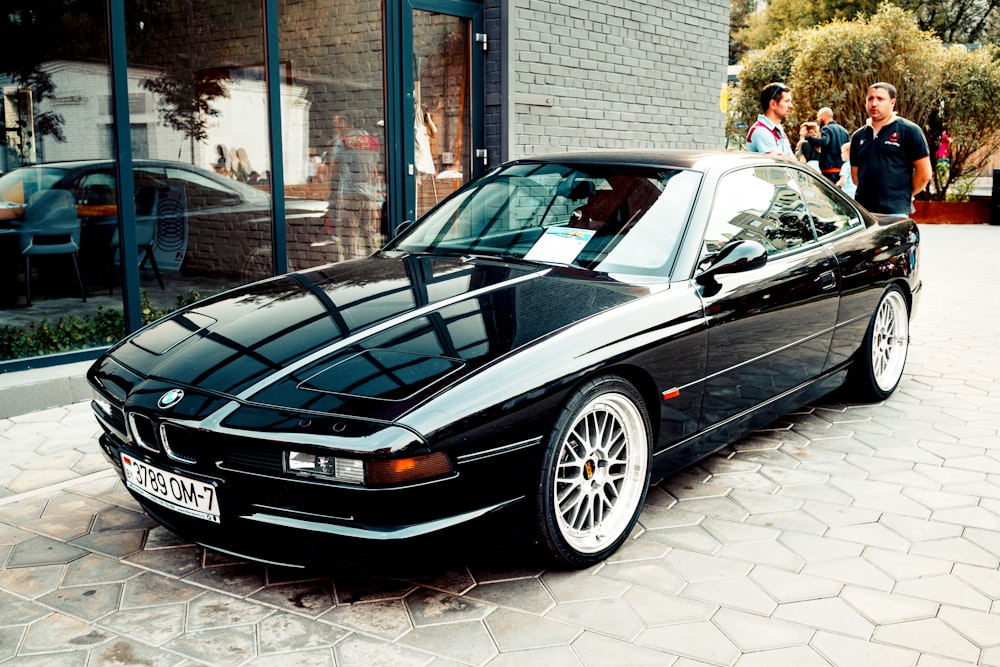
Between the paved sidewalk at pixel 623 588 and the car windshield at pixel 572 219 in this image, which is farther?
the car windshield at pixel 572 219

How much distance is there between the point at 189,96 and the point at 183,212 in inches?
35.8

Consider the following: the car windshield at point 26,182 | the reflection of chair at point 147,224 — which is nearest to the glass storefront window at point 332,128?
the reflection of chair at point 147,224

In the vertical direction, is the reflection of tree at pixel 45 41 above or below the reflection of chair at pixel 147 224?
above

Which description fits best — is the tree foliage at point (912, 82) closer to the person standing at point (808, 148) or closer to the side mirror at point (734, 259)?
the person standing at point (808, 148)

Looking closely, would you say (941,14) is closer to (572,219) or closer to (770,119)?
(770,119)

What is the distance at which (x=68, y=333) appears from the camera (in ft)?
20.1

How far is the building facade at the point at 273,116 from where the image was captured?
20.4 feet

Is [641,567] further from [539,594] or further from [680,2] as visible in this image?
[680,2]

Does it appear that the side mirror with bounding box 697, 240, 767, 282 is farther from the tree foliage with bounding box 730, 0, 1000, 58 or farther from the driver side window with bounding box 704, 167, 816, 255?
the tree foliage with bounding box 730, 0, 1000, 58

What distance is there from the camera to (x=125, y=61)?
247 inches

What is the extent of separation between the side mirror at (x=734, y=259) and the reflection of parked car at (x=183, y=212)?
4.30 metres

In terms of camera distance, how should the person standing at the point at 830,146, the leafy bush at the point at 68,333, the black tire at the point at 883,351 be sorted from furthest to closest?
the person standing at the point at 830,146 → the leafy bush at the point at 68,333 → the black tire at the point at 883,351

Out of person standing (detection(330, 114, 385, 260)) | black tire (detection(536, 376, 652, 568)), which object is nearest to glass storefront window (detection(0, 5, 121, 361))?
person standing (detection(330, 114, 385, 260))

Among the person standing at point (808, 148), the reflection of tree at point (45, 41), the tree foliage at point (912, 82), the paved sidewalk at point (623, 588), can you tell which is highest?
the tree foliage at point (912, 82)
